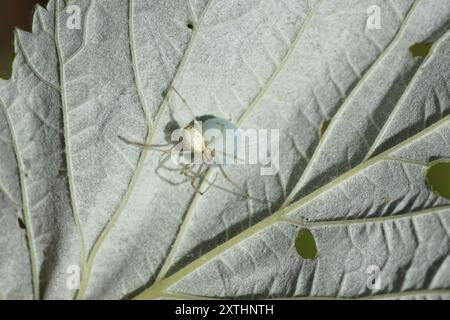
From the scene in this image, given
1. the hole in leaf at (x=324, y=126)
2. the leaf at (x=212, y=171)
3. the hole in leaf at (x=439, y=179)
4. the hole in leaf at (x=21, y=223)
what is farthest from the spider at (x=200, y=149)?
the hole in leaf at (x=439, y=179)

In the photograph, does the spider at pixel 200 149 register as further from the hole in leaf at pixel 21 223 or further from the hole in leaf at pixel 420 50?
the hole in leaf at pixel 420 50

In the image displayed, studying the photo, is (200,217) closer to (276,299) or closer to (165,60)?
(276,299)

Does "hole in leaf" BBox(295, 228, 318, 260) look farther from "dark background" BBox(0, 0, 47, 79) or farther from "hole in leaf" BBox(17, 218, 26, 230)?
"dark background" BBox(0, 0, 47, 79)

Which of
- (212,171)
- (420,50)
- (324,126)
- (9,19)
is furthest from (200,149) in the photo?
(9,19)

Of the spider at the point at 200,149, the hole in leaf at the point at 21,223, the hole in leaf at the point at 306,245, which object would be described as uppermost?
the spider at the point at 200,149

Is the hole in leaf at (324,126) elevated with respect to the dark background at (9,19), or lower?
lower

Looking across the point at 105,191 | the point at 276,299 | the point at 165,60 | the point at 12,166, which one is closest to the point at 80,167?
the point at 105,191

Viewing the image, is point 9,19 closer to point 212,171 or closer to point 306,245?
point 212,171
